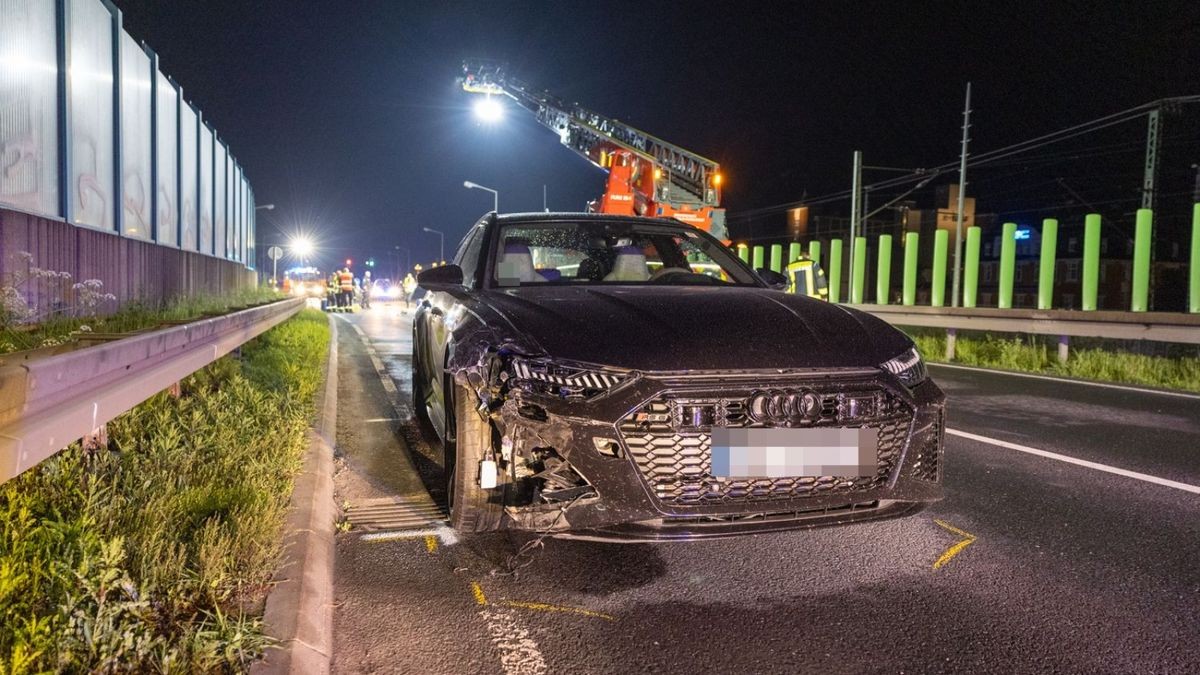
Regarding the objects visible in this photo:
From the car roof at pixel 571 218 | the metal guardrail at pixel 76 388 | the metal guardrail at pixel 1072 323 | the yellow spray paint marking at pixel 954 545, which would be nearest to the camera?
the metal guardrail at pixel 76 388

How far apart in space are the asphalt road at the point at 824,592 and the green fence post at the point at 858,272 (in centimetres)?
1599

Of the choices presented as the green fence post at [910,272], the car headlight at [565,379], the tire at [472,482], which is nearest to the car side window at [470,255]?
the tire at [472,482]

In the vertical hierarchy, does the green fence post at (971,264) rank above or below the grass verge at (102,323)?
above

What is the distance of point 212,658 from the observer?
229cm

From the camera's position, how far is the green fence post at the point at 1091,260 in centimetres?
1438

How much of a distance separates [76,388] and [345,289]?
31.7 meters

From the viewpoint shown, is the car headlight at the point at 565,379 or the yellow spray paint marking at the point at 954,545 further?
the yellow spray paint marking at the point at 954,545

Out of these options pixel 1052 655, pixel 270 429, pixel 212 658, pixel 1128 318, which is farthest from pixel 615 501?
pixel 1128 318

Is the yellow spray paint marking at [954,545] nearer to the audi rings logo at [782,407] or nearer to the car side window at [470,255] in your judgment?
the audi rings logo at [782,407]

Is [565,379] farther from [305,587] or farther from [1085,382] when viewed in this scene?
[1085,382]

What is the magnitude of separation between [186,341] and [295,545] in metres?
1.89

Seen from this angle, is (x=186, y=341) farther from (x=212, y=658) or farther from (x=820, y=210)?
(x=820, y=210)

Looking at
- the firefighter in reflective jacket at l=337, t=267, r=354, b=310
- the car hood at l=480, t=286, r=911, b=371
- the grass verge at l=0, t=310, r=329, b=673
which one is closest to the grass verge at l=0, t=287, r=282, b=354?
the grass verge at l=0, t=310, r=329, b=673

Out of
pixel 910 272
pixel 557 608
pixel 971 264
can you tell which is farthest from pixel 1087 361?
pixel 557 608
